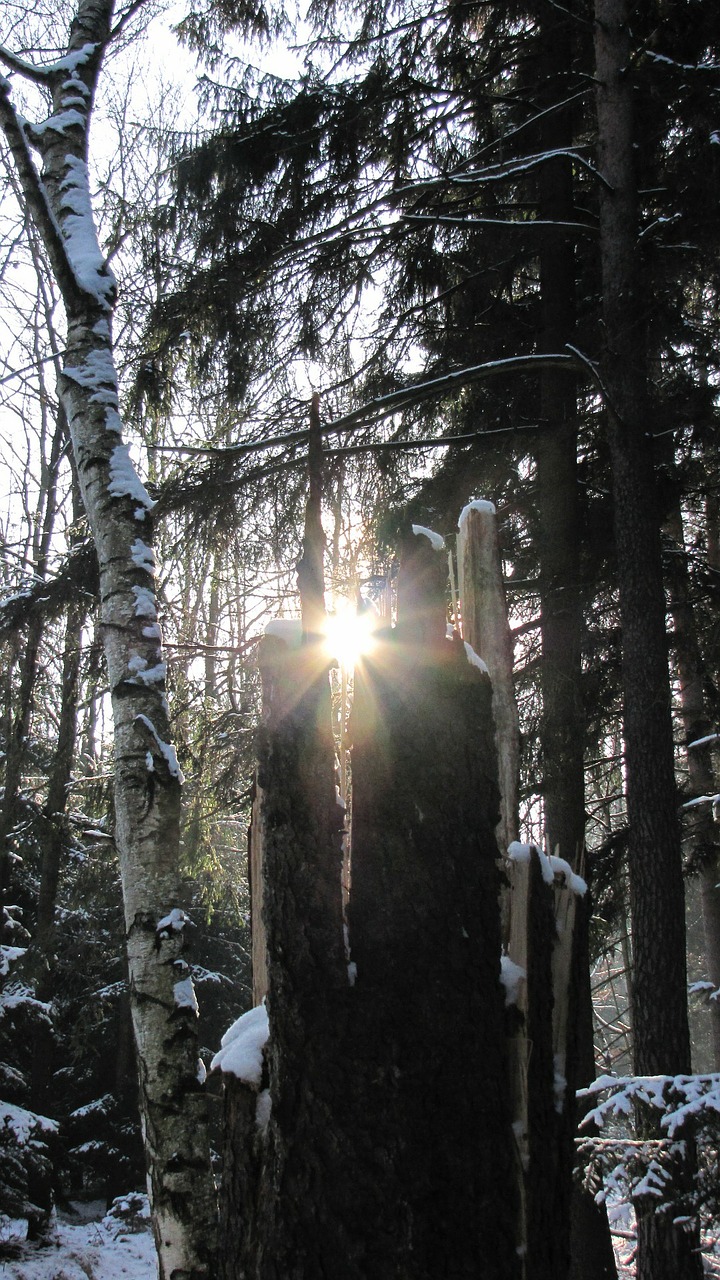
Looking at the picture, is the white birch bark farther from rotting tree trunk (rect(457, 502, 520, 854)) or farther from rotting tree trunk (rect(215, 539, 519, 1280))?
rotting tree trunk (rect(457, 502, 520, 854))

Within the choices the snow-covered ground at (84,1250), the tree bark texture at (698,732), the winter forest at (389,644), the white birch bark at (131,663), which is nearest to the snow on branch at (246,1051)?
the winter forest at (389,644)

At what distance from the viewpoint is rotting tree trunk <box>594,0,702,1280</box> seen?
4980 mm

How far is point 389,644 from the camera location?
229 cm

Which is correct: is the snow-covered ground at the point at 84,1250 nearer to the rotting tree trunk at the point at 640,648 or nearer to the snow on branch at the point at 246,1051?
the rotting tree trunk at the point at 640,648

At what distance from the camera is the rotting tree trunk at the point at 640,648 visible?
4980 millimetres

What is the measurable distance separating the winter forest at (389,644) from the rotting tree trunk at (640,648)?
0.02 m

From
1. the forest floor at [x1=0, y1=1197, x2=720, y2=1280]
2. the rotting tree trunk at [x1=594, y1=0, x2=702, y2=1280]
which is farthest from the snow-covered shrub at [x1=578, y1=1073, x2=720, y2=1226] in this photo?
the forest floor at [x1=0, y1=1197, x2=720, y2=1280]

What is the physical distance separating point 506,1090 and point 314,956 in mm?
558

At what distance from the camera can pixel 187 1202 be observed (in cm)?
314

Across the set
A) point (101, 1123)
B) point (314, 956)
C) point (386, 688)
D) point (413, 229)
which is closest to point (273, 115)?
point (413, 229)

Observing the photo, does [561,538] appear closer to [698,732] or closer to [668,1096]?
[698,732]

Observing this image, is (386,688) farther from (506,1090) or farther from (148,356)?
(148,356)

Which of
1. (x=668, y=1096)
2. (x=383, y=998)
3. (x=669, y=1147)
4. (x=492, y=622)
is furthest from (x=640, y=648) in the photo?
(x=383, y=998)

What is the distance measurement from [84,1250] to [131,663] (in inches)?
322
